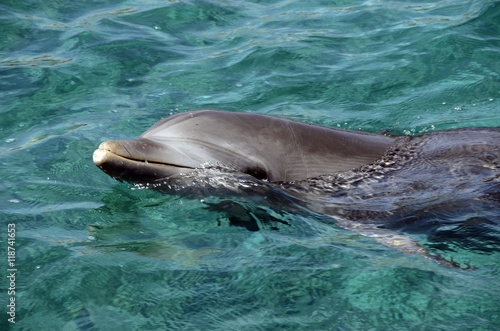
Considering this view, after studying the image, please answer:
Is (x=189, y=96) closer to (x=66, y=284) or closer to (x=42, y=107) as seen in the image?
(x=42, y=107)

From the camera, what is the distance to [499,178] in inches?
223

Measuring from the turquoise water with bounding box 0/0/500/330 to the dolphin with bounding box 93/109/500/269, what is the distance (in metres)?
0.27

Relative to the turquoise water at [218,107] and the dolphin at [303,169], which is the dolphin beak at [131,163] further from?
the turquoise water at [218,107]

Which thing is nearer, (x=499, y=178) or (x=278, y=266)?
(x=278, y=266)

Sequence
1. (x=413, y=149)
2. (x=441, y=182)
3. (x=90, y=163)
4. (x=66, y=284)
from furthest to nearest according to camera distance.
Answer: (x=90, y=163) < (x=413, y=149) < (x=441, y=182) < (x=66, y=284)

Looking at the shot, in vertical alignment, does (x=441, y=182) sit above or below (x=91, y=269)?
above

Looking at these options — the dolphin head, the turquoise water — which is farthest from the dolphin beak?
the turquoise water

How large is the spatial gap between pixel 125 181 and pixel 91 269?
1.08 m

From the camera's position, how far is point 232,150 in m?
5.60

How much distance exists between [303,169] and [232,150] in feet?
2.21

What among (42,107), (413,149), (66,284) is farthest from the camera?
(42,107)

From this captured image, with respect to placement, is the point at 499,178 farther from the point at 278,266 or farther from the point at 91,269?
the point at 91,269

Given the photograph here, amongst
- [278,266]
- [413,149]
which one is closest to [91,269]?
[278,266]

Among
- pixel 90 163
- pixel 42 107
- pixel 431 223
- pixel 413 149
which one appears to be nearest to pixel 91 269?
pixel 90 163
